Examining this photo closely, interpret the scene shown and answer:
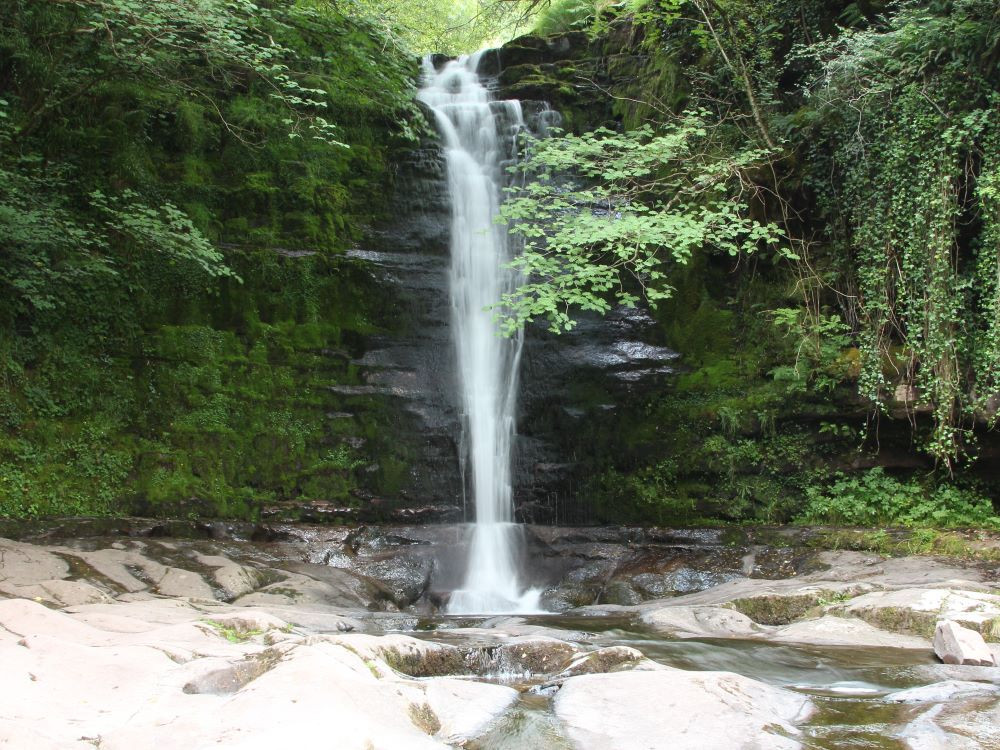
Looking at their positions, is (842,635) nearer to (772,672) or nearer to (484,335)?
(772,672)

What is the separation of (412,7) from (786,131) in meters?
6.95

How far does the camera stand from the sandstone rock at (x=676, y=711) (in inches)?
120

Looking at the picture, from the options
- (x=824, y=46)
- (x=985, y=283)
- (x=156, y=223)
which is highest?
(x=824, y=46)

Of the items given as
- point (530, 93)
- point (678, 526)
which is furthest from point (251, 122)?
point (678, 526)

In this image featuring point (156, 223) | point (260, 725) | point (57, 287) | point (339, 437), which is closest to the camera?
point (260, 725)

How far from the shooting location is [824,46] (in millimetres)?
9508

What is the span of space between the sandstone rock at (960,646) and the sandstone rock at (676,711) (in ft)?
4.90

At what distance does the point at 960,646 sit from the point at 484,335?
716 cm

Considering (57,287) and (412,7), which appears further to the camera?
(412,7)

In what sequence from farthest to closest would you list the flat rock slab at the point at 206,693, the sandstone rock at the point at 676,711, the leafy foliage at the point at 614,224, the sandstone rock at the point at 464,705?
the leafy foliage at the point at 614,224 → the sandstone rock at the point at 464,705 → the sandstone rock at the point at 676,711 → the flat rock slab at the point at 206,693

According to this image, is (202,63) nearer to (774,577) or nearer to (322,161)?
(322,161)

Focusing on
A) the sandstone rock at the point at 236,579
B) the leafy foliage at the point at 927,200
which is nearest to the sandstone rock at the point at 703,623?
the leafy foliage at the point at 927,200

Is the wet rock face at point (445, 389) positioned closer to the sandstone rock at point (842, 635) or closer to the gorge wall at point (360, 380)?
the gorge wall at point (360, 380)

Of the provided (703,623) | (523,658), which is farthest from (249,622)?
(703,623)
